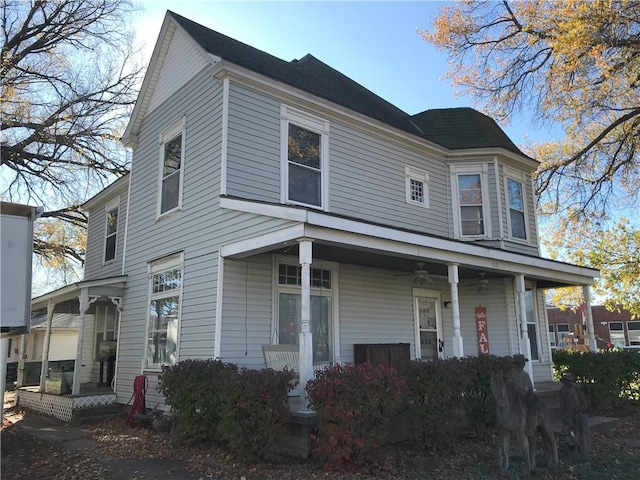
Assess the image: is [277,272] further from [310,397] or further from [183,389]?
[310,397]

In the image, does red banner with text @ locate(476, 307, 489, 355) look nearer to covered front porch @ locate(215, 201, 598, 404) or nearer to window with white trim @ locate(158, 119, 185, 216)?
covered front porch @ locate(215, 201, 598, 404)

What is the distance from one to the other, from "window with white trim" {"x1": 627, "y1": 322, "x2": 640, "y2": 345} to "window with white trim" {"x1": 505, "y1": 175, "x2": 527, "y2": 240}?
1277 inches

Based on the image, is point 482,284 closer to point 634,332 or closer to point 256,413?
point 256,413

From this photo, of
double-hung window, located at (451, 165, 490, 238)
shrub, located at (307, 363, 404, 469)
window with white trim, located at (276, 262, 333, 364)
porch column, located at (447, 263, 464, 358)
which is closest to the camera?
shrub, located at (307, 363, 404, 469)

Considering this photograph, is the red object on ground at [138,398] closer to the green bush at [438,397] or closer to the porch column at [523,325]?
the green bush at [438,397]

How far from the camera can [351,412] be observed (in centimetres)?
566

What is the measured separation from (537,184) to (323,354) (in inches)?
500

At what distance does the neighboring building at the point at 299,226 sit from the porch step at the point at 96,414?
320 mm

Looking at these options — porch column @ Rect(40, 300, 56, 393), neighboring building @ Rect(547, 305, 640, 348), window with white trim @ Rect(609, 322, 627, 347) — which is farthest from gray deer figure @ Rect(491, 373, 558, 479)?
window with white trim @ Rect(609, 322, 627, 347)

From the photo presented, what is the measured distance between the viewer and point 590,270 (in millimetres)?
12461

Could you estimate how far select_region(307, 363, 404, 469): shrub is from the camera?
5.68m

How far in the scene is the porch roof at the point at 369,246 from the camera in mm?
6848

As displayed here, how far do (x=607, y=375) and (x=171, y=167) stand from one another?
1071cm

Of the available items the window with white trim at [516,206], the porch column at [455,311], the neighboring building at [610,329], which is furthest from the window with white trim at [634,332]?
the porch column at [455,311]
